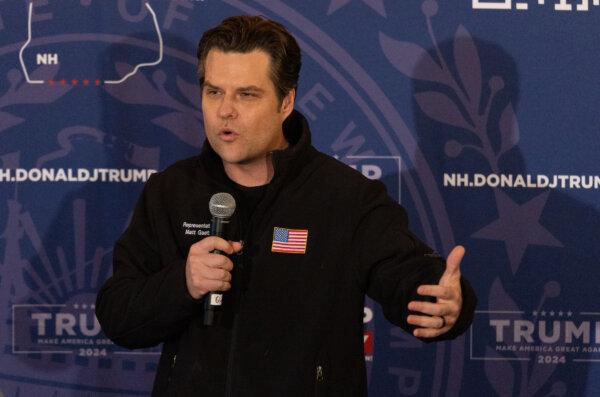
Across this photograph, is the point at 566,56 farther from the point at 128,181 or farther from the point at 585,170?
the point at 128,181

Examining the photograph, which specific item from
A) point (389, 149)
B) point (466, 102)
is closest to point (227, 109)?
point (389, 149)

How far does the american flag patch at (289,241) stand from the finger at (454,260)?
0.39m

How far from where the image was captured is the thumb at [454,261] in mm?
2016

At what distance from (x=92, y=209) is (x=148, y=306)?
4.62 ft

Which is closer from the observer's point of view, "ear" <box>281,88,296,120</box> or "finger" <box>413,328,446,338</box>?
"finger" <box>413,328,446,338</box>

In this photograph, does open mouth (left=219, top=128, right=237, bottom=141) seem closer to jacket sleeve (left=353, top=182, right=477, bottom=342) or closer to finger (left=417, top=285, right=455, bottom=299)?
jacket sleeve (left=353, top=182, right=477, bottom=342)

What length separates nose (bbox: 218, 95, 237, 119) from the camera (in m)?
2.21

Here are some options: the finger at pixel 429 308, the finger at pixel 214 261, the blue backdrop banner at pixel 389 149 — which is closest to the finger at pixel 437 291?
the finger at pixel 429 308

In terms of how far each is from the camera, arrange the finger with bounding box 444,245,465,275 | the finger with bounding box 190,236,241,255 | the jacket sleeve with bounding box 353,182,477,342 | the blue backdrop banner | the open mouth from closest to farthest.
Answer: the finger with bounding box 190,236,241,255 < the finger with bounding box 444,245,465,275 < the jacket sleeve with bounding box 353,182,477,342 < the open mouth < the blue backdrop banner

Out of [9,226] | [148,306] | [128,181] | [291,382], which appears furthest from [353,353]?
[9,226]

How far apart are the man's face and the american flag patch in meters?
0.21

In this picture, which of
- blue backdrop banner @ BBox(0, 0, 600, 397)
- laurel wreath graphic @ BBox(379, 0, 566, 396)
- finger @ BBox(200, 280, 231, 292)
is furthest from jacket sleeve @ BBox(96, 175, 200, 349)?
laurel wreath graphic @ BBox(379, 0, 566, 396)

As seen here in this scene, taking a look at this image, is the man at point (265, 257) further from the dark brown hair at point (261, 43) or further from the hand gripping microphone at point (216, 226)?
the hand gripping microphone at point (216, 226)

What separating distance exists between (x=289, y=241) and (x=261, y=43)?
514 mm
